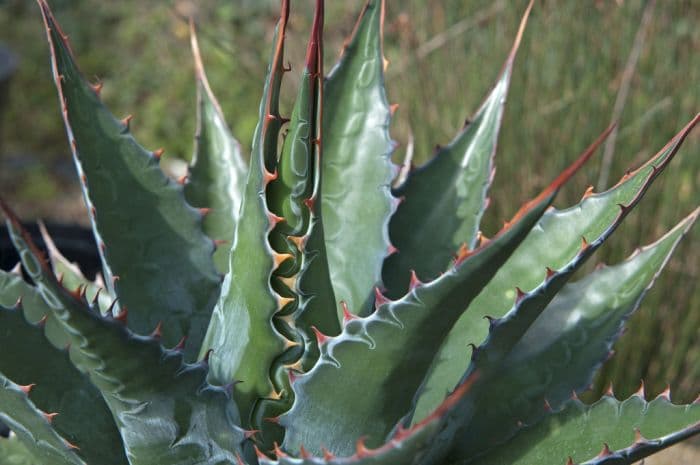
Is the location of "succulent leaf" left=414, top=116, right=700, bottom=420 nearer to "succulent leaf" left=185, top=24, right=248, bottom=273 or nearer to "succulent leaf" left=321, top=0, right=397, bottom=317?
"succulent leaf" left=321, top=0, right=397, bottom=317

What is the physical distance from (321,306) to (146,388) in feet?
0.56

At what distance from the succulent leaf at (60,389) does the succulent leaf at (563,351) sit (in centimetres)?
33

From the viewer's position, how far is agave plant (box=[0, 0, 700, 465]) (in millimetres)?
687

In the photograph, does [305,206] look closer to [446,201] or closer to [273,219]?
[273,219]

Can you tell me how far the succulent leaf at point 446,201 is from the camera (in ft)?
3.18

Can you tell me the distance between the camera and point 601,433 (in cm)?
→ 80

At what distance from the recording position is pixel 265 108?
695mm

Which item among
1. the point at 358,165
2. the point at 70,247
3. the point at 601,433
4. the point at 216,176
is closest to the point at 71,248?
the point at 70,247

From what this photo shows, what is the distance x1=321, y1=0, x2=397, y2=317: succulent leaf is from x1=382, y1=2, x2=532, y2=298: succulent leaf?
0.05 metres

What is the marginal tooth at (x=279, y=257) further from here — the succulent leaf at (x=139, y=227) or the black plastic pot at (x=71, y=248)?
the black plastic pot at (x=71, y=248)

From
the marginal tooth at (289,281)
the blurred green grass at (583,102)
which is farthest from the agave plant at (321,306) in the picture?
the blurred green grass at (583,102)

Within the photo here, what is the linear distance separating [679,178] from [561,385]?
785 mm

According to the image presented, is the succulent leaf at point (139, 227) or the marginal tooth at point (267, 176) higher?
the marginal tooth at point (267, 176)

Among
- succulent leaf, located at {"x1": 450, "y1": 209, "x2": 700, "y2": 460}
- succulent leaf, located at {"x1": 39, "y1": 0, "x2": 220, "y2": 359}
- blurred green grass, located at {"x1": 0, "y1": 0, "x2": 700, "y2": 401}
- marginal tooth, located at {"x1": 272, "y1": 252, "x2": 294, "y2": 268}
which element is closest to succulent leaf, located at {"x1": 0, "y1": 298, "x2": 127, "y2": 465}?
succulent leaf, located at {"x1": 39, "y1": 0, "x2": 220, "y2": 359}
